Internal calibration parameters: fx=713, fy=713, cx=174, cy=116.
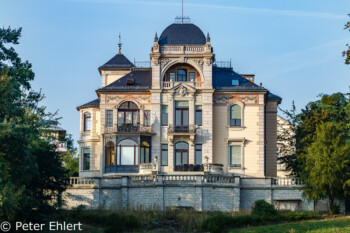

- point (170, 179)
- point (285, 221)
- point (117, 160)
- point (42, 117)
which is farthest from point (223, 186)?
point (42, 117)

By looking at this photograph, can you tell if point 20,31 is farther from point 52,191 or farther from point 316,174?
point 316,174

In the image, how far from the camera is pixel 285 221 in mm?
45750

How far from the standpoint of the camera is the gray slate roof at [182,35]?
2409 inches

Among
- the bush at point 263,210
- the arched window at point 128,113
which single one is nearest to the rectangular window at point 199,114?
the arched window at point 128,113

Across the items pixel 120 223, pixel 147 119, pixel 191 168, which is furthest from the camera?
pixel 147 119

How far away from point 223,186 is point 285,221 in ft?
23.0

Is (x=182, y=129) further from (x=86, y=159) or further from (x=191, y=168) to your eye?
(x=86, y=159)

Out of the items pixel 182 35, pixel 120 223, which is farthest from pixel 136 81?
pixel 120 223

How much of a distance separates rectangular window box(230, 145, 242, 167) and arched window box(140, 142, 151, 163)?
6961mm

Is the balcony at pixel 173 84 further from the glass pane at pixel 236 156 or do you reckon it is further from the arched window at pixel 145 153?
the glass pane at pixel 236 156

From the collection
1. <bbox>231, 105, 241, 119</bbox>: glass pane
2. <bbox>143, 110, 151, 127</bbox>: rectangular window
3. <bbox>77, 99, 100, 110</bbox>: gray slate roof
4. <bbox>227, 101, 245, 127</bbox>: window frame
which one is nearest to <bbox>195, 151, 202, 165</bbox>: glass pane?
<bbox>227, 101, 245, 127</bbox>: window frame

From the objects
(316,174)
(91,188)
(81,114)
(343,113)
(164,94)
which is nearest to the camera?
(316,174)

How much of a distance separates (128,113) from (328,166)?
1902 cm

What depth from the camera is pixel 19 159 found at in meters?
36.1
